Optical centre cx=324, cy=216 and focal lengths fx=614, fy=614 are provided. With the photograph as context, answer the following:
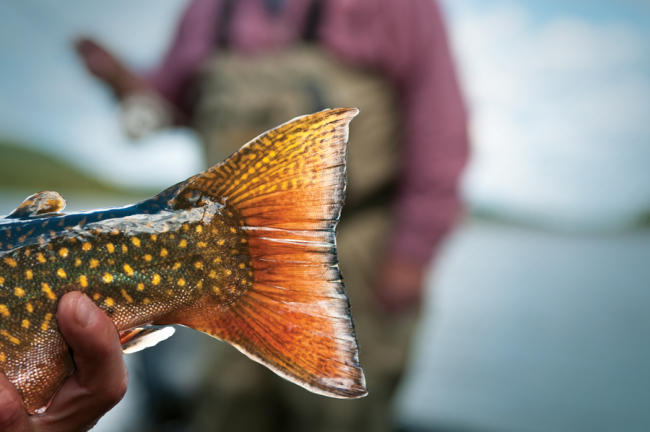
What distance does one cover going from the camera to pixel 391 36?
1331mm

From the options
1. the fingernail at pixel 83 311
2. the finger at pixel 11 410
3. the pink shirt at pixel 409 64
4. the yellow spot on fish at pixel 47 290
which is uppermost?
the pink shirt at pixel 409 64

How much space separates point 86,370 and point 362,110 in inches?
38.0

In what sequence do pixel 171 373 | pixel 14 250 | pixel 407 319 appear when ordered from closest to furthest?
pixel 14 250
pixel 407 319
pixel 171 373

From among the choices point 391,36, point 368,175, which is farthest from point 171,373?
point 391,36

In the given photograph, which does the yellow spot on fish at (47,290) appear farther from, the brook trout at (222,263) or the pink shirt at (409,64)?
the pink shirt at (409,64)

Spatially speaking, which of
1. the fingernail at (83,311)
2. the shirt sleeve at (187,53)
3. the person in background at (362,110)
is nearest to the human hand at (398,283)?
the person in background at (362,110)

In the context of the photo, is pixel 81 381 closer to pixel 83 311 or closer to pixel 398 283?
pixel 83 311

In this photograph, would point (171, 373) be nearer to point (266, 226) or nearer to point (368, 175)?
point (368, 175)

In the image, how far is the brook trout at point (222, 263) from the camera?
41 centimetres

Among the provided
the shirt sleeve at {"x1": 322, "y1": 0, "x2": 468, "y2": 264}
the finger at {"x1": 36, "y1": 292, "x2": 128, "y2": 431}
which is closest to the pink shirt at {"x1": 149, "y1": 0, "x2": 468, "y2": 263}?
the shirt sleeve at {"x1": 322, "y1": 0, "x2": 468, "y2": 264}

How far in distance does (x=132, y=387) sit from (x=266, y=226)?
197cm

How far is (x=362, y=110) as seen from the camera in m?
1.33

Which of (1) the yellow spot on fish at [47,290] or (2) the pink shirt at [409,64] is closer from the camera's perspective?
(1) the yellow spot on fish at [47,290]

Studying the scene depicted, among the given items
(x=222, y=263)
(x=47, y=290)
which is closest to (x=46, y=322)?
(x=47, y=290)
